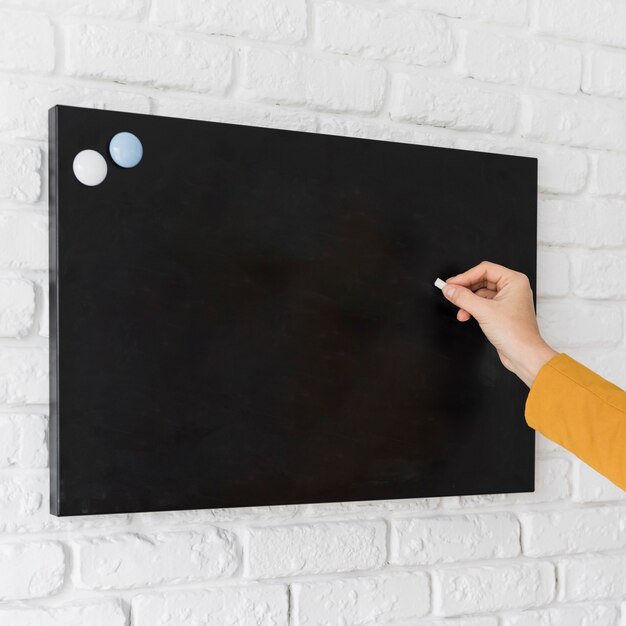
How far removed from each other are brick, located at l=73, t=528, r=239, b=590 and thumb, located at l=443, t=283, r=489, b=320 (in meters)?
0.39

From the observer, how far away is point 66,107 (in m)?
0.95

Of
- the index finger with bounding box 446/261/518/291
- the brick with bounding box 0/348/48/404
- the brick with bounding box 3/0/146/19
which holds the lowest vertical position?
the brick with bounding box 0/348/48/404

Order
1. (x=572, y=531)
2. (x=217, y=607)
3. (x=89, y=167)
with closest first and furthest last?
(x=89, y=167), (x=217, y=607), (x=572, y=531)

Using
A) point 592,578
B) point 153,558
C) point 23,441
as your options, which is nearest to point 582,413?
point 592,578

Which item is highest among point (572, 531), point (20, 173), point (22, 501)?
point (20, 173)

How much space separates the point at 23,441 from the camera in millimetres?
980

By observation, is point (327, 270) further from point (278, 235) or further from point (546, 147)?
point (546, 147)

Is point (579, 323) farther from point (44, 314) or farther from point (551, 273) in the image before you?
point (44, 314)

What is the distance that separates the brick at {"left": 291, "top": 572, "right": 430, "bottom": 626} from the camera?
1.11 metres

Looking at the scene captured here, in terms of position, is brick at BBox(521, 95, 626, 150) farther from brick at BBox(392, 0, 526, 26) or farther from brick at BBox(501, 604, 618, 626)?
brick at BBox(501, 604, 618, 626)

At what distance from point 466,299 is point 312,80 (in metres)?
0.33

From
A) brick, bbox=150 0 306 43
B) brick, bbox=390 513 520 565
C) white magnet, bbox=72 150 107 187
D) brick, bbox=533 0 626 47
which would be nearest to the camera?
white magnet, bbox=72 150 107 187

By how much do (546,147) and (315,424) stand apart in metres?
0.53

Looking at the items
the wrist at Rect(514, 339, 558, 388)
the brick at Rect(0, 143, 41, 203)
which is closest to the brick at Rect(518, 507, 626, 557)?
the wrist at Rect(514, 339, 558, 388)
